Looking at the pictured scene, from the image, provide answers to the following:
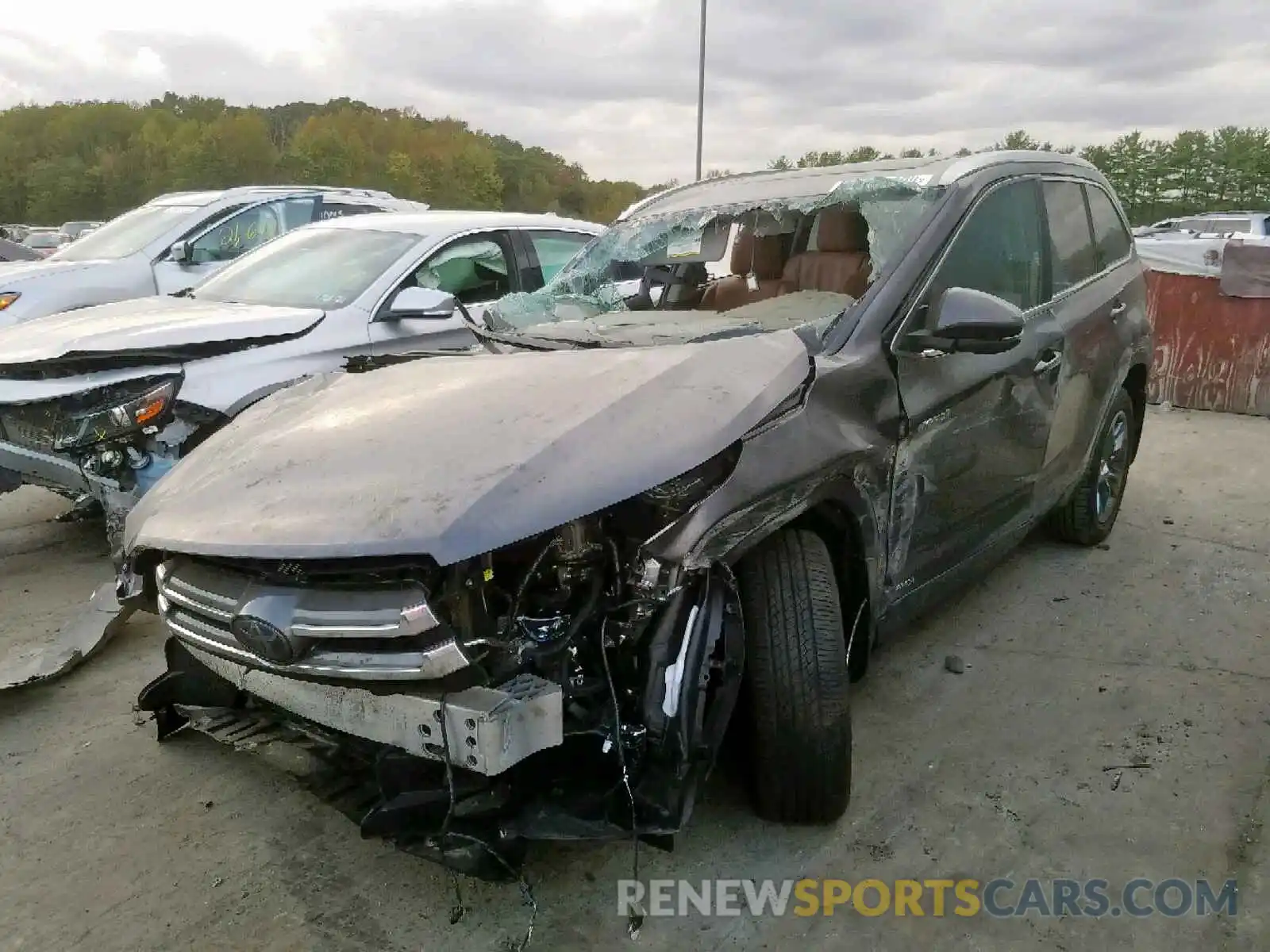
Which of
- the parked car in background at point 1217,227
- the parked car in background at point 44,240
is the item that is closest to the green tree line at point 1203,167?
the parked car in background at point 1217,227

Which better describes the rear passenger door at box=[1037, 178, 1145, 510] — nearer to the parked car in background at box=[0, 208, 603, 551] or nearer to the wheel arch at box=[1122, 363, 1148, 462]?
the wheel arch at box=[1122, 363, 1148, 462]

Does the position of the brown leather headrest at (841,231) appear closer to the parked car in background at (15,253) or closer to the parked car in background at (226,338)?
the parked car in background at (226,338)

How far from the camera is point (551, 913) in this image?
7.34 feet

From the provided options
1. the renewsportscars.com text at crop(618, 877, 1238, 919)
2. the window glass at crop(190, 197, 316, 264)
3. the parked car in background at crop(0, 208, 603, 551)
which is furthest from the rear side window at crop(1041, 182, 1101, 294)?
the window glass at crop(190, 197, 316, 264)

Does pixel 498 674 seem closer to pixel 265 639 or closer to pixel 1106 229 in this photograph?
pixel 265 639

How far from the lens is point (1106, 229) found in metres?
4.31

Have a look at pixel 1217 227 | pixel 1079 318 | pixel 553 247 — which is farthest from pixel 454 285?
pixel 1217 227

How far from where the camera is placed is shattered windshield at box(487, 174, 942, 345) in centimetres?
301

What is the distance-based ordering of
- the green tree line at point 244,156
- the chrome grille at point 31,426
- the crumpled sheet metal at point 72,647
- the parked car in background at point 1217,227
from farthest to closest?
1. the green tree line at point 244,156
2. the parked car in background at point 1217,227
3. the chrome grille at point 31,426
4. the crumpled sheet metal at point 72,647

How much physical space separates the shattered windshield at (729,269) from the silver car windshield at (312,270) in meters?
1.55

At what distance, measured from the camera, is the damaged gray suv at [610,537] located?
1905 millimetres

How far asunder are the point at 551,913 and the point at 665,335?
164cm

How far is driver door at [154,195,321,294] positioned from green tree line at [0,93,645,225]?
162 ft

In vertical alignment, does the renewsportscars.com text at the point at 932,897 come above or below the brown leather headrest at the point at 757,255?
below
